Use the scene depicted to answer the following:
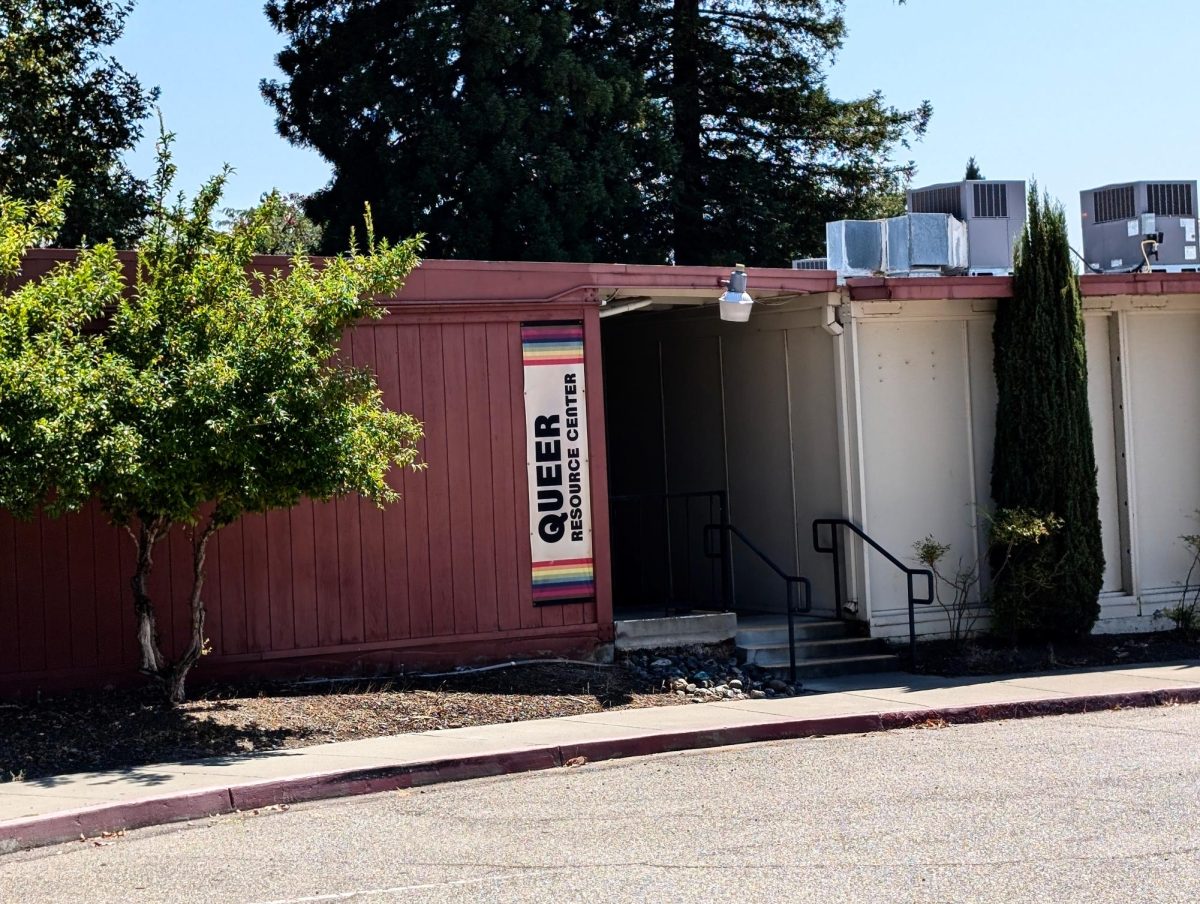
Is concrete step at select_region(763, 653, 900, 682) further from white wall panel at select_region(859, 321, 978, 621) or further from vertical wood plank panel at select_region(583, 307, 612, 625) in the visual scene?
vertical wood plank panel at select_region(583, 307, 612, 625)

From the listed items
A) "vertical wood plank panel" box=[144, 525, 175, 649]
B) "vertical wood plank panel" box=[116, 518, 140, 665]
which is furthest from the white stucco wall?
"vertical wood plank panel" box=[116, 518, 140, 665]

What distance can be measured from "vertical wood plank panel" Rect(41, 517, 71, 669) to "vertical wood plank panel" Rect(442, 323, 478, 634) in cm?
313

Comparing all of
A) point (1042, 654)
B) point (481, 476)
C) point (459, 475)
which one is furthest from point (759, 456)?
point (459, 475)

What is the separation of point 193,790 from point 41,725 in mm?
2354

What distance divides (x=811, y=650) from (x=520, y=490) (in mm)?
3203

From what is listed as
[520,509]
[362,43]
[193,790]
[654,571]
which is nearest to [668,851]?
[193,790]

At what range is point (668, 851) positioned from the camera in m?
7.12

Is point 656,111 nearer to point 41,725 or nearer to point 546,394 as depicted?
point 546,394

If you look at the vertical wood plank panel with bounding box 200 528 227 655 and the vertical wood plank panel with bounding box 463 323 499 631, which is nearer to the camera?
the vertical wood plank panel with bounding box 200 528 227 655

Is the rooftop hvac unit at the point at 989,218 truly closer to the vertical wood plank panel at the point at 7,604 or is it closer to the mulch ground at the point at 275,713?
the mulch ground at the point at 275,713

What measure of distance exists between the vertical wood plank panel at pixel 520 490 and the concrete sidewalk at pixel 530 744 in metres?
1.58

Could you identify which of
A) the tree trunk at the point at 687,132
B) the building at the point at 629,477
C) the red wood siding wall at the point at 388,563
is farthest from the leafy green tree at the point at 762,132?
the red wood siding wall at the point at 388,563

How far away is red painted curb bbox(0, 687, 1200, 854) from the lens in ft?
26.3

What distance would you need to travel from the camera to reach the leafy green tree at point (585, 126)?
22156mm
